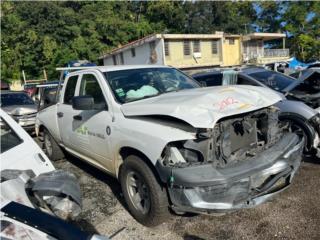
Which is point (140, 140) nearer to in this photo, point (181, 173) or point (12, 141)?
point (181, 173)

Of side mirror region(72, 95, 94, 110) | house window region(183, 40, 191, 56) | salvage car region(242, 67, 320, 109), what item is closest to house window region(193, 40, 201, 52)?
A: house window region(183, 40, 191, 56)

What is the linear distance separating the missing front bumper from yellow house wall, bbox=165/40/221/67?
26260 mm

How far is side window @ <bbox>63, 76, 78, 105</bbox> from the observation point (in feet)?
17.5

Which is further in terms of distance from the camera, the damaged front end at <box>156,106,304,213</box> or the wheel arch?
the wheel arch

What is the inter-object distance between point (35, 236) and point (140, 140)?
1815 millimetres

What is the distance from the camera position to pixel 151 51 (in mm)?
29609

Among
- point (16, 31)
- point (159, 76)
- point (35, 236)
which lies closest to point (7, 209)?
point (35, 236)

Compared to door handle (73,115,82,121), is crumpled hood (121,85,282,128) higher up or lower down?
higher up

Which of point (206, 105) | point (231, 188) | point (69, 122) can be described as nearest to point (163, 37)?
point (69, 122)

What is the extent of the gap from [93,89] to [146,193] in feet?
6.01

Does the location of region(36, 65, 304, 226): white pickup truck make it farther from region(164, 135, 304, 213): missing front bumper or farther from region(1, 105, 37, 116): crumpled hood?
region(1, 105, 37, 116): crumpled hood

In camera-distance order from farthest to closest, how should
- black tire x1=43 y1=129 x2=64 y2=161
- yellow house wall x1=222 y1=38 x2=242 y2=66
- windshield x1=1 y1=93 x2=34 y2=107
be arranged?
yellow house wall x1=222 y1=38 x2=242 y2=66 → windshield x1=1 y1=93 x2=34 y2=107 → black tire x1=43 y1=129 x2=64 y2=161

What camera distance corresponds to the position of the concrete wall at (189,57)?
97.8 ft

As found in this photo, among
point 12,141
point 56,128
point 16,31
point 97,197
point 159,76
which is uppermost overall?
point 16,31
